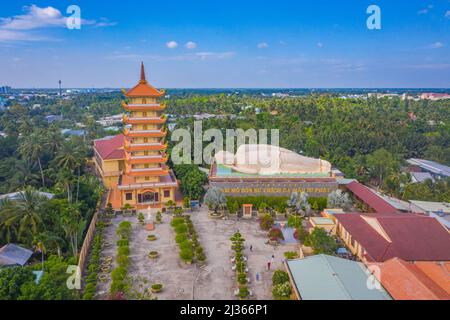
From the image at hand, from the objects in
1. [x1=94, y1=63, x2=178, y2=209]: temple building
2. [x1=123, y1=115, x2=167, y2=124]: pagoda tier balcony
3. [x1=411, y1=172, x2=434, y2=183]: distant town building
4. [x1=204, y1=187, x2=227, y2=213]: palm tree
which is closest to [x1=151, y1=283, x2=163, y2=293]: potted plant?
[x1=204, y1=187, x2=227, y2=213]: palm tree

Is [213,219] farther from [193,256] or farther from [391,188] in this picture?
[391,188]

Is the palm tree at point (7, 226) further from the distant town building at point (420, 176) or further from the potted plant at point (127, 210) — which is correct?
the distant town building at point (420, 176)

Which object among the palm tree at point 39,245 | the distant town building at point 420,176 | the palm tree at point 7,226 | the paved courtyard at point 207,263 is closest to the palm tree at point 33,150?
the paved courtyard at point 207,263

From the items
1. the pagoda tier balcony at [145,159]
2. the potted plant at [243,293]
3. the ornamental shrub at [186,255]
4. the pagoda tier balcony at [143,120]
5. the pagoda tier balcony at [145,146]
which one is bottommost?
the potted plant at [243,293]

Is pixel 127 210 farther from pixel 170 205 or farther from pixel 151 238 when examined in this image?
pixel 151 238

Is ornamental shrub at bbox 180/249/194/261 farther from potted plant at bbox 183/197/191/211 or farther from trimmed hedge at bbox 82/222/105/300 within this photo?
potted plant at bbox 183/197/191/211

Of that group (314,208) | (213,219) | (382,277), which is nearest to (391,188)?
(314,208)
